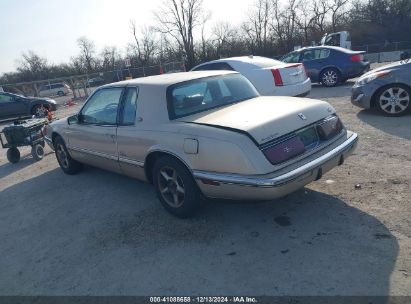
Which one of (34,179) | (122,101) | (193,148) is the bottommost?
(34,179)

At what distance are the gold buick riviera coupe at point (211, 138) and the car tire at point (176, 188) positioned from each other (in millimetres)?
11

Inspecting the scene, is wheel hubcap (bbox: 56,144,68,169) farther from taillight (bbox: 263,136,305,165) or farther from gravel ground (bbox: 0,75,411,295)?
taillight (bbox: 263,136,305,165)

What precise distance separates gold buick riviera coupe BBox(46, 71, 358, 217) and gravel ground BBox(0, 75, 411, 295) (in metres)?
0.47

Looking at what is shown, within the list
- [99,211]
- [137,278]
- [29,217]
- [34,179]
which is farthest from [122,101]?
[34,179]

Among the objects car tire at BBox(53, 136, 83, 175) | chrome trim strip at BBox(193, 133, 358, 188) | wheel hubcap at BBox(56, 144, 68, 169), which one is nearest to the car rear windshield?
chrome trim strip at BBox(193, 133, 358, 188)

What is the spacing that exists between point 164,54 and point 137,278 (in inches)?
1897

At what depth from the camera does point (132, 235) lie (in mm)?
3891

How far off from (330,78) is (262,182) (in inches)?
446

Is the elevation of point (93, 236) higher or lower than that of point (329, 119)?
lower

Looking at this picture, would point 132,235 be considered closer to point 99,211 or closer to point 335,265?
point 99,211

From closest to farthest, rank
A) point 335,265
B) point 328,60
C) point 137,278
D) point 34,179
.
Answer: point 335,265 → point 137,278 → point 34,179 → point 328,60

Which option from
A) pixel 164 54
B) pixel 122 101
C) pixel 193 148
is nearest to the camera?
pixel 193 148

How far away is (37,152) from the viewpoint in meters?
7.99

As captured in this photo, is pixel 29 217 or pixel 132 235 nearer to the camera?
pixel 132 235
